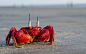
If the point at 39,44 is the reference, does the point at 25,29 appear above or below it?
above

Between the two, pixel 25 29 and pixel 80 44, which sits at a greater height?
pixel 25 29

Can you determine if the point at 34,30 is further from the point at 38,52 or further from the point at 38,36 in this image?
the point at 38,52

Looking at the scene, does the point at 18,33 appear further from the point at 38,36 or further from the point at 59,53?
the point at 59,53

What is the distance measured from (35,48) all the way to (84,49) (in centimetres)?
141

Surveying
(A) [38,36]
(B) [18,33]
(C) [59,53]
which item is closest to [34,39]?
(A) [38,36]

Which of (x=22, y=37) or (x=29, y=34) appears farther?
(x=29, y=34)

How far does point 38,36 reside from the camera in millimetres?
4750

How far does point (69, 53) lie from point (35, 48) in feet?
3.37

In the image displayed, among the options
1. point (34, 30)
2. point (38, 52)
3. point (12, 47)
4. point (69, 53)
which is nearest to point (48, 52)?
point (38, 52)

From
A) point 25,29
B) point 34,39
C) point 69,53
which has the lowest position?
point 69,53

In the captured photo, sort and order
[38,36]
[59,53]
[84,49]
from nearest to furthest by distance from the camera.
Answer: [59,53] → [84,49] → [38,36]

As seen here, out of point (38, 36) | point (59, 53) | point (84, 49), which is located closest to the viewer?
point (59, 53)

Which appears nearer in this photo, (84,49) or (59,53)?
(59,53)

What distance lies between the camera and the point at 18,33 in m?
4.46
